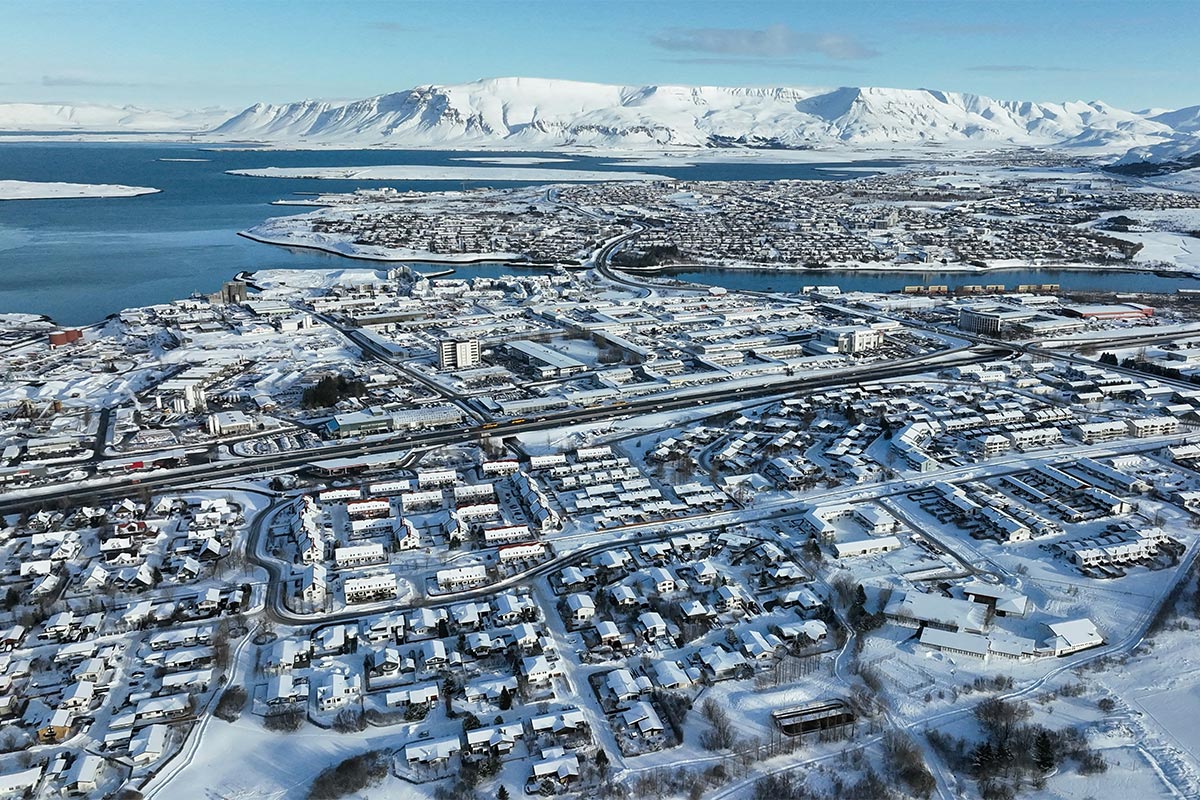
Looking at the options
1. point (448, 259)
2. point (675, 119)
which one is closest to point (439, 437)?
point (448, 259)

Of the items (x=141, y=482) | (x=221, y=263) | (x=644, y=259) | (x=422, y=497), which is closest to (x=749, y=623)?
(x=422, y=497)

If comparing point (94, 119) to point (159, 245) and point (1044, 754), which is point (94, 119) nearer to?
point (159, 245)

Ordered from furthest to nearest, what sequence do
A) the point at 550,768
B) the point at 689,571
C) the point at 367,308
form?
the point at 367,308 < the point at 689,571 < the point at 550,768

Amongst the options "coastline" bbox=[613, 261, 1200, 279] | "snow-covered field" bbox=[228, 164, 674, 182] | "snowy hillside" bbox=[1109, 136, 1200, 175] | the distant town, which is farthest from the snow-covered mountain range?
the distant town

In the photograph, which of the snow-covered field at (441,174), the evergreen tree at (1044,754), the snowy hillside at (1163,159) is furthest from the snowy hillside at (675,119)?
the evergreen tree at (1044,754)

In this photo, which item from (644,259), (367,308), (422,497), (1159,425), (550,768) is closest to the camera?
(550,768)

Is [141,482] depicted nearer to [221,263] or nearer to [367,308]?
[367,308]

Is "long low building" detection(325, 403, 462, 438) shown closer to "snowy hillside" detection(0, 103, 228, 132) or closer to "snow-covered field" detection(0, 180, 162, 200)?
"snow-covered field" detection(0, 180, 162, 200)
